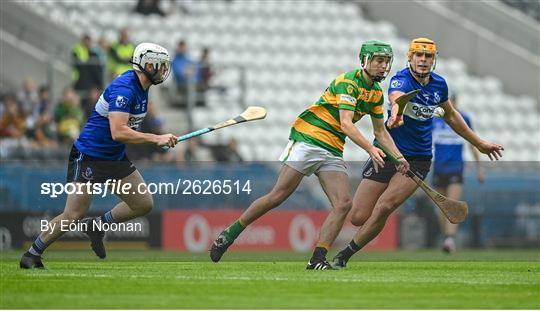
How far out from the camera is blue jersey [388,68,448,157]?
14656 mm

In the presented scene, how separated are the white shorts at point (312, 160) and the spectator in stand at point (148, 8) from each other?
15.2 meters

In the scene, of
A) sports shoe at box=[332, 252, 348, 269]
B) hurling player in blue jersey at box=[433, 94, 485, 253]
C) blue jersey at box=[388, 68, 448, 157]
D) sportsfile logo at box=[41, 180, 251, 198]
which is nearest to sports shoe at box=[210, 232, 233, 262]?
sports shoe at box=[332, 252, 348, 269]

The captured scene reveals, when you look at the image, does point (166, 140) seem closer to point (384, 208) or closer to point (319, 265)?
point (319, 265)

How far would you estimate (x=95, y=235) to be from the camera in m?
15.0

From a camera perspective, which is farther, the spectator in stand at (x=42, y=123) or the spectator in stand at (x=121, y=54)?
the spectator in stand at (x=121, y=54)

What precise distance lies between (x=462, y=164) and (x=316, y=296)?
940cm

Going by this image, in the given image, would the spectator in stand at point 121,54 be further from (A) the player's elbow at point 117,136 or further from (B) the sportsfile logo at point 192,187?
(A) the player's elbow at point 117,136

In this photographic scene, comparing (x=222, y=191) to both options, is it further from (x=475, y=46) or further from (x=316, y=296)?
(x=475, y=46)

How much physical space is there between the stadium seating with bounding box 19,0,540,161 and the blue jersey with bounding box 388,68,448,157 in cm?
1170

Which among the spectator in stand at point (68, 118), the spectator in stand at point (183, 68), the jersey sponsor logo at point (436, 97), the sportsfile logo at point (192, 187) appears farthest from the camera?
the spectator in stand at point (183, 68)

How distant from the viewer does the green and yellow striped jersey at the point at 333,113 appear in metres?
14.0

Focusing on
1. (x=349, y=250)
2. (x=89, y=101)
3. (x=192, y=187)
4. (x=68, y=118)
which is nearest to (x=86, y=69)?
(x=89, y=101)

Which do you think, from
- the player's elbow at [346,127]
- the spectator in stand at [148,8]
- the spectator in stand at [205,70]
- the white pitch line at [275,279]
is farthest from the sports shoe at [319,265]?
the spectator in stand at [148,8]

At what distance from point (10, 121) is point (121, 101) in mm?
10067
